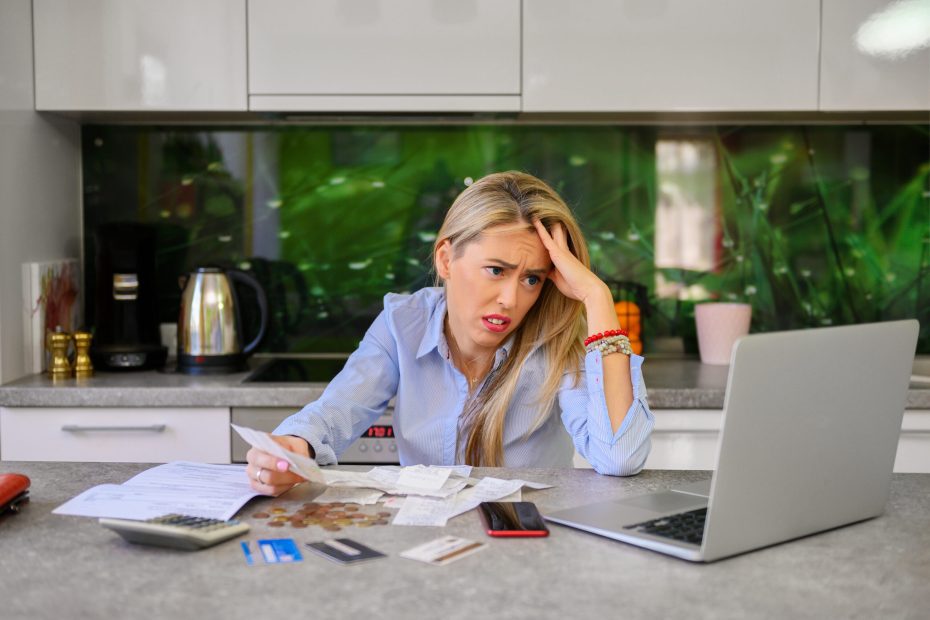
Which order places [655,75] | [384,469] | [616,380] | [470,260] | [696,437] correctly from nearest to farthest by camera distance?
[384,469]
[616,380]
[470,260]
[696,437]
[655,75]

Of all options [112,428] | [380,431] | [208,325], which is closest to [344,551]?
[380,431]

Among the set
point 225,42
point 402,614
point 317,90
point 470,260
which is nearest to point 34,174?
point 225,42

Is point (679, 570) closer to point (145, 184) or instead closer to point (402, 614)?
point (402, 614)

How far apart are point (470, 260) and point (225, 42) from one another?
1241 millimetres

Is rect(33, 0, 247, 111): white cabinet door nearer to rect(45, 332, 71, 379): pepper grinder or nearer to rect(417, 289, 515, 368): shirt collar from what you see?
rect(45, 332, 71, 379): pepper grinder

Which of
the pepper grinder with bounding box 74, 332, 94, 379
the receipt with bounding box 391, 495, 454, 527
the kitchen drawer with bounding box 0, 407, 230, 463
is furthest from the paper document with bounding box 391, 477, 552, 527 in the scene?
the pepper grinder with bounding box 74, 332, 94, 379

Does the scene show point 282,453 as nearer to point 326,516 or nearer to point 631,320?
point 326,516

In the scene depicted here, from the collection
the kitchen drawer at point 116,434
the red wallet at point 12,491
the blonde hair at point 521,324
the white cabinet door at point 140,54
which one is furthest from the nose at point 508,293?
the white cabinet door at point 140,54

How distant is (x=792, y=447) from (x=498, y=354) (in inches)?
35.0

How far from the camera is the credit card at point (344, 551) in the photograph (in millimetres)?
1064

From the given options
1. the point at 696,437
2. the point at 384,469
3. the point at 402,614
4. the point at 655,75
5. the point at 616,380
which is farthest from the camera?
the point at 655,75

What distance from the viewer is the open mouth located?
1.78 metres

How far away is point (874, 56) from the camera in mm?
2650

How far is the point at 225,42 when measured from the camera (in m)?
2.65
